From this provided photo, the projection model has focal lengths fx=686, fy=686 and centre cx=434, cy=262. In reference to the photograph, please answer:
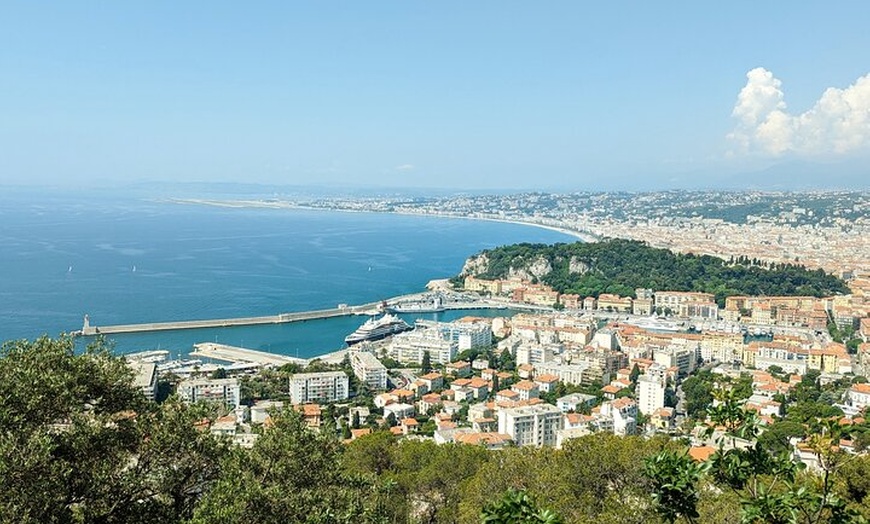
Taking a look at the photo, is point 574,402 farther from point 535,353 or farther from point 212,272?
point 212,272

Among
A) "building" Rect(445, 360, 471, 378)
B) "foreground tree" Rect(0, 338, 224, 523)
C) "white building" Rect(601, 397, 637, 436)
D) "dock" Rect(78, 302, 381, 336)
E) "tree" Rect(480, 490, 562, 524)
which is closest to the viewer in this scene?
"tree" Rect(480, 490, 562, 524)

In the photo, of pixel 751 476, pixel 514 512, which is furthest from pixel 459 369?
pixel 514 512

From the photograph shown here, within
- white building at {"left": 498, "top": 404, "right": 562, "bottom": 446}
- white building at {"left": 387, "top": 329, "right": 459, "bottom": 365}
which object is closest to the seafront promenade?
white building at {"left": 387, "top": 329, "right": 459, "bottom": 365}

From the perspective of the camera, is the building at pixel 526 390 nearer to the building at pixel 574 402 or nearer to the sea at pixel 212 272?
the building at pixel 574 402

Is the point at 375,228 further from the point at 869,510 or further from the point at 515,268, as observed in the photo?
the point at 869,510

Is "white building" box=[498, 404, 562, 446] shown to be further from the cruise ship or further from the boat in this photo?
the boat

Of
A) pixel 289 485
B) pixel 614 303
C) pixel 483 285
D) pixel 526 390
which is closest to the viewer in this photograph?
pixel 289 485
